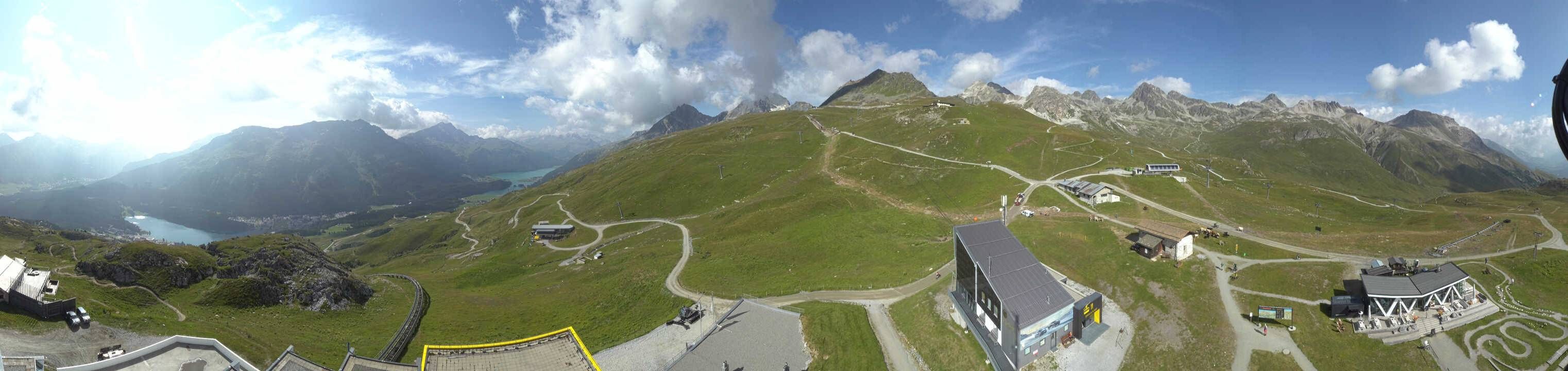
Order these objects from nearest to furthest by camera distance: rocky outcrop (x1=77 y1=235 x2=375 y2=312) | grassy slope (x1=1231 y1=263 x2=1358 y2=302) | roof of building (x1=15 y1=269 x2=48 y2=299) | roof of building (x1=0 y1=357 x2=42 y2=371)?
roof of building (x1=0 y1=357 x2=42 y2=371), roof of building (x1=15 y1=269 x2=48 y2=299), grassy slope (x1=1231 y1=263 x2=1358 y2=302), rocky outcrop (x1=77 y1=235 x2=375 y2=312)

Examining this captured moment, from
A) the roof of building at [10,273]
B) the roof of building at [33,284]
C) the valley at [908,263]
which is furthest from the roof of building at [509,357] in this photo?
the roof of building at [10,273]

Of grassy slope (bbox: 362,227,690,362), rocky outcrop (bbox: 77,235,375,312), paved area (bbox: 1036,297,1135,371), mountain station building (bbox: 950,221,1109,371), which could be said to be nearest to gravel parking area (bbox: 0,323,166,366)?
rocky outcrop (bbox: 77,235,375,312)

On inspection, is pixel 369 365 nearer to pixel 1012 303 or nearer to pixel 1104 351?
pixel 1012 303

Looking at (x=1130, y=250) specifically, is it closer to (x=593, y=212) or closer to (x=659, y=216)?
(x=659, y=216)

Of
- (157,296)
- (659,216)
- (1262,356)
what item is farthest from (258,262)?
(1262,356)

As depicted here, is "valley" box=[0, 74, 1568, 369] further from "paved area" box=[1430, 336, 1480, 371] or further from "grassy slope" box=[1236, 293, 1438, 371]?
"paved area" box=[1430, 336, 1480, 371]

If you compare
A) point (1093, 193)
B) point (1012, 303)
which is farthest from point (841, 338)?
point (1093, 193)

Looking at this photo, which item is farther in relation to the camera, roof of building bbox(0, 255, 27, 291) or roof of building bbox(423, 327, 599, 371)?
roof of building bbox(0, 255, 27, 291)
